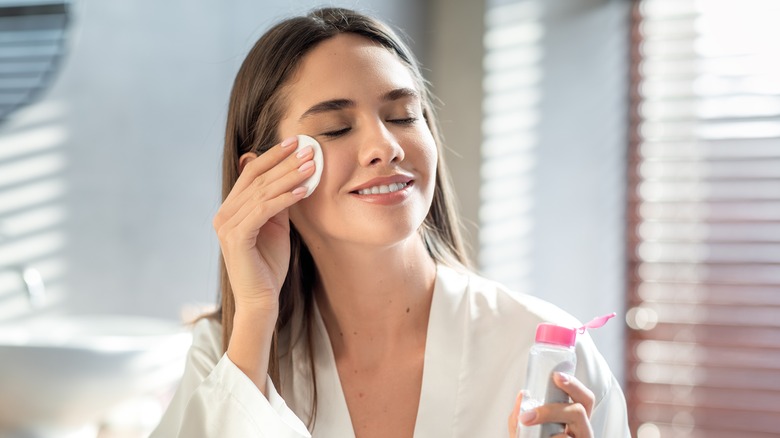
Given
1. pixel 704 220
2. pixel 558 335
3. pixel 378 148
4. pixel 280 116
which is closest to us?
pixel 558 335

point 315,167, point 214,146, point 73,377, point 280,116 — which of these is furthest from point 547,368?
point 214,146

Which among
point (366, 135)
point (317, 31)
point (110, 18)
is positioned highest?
point (110, 18)

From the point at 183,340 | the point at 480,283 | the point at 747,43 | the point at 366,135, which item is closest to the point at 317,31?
the point at 366,135

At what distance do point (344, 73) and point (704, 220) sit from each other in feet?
7.20

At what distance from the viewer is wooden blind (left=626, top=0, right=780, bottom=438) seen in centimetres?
309

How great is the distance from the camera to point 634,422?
10.9 feet

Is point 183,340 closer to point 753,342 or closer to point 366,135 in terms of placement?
point 366,135

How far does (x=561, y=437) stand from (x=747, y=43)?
8.05 ft

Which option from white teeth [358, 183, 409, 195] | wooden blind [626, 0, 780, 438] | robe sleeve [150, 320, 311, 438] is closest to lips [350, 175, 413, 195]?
white teeth [358, 183, 409, 195]

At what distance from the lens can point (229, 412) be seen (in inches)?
53.3

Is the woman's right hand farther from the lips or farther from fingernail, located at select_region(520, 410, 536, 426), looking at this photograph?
fingernail, located at select_region(520, 410, 536, 426)

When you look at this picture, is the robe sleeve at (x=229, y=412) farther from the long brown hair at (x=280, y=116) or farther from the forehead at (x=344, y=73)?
the forehead at (x=344, y=73)

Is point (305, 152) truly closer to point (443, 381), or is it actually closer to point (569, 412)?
point (443, 381)

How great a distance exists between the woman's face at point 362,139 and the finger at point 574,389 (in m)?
0.39
